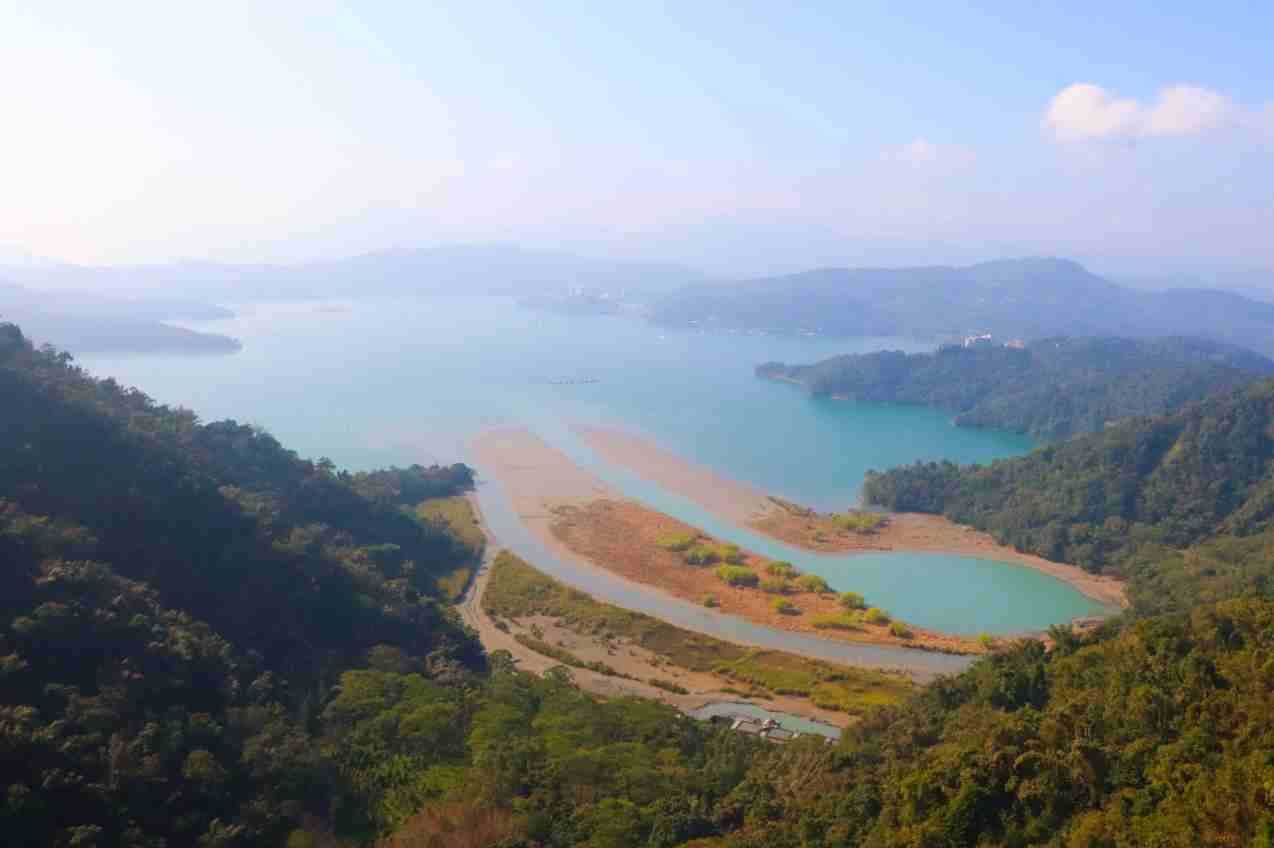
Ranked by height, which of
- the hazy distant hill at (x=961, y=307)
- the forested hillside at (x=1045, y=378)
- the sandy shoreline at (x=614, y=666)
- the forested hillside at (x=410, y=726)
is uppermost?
the hazy distant hill at (x=961, y=307)

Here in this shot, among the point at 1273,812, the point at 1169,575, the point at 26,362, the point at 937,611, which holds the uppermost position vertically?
the point at 26,362

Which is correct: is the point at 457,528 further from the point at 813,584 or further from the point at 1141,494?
the point at 1141,494

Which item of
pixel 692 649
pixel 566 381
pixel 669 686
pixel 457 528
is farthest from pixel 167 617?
pixel 566 381

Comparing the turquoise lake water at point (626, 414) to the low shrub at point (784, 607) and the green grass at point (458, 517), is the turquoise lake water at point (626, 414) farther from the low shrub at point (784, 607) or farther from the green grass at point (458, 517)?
the low shrub at point (784, 607)

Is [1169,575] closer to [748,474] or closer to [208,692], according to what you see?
[748,474]

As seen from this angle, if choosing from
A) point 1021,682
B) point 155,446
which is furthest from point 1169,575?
point 155,446

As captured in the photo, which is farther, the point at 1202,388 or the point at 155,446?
the point at 1202,388

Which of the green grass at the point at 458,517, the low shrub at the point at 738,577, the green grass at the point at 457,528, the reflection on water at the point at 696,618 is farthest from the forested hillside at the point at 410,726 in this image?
the green grass at the point at 458,517
